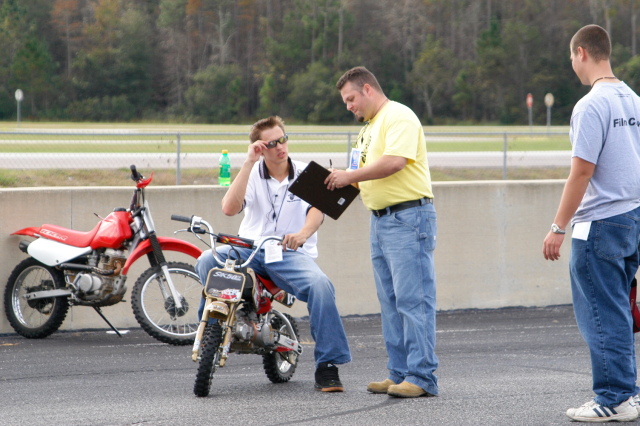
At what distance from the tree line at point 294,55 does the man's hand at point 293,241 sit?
1956 inches

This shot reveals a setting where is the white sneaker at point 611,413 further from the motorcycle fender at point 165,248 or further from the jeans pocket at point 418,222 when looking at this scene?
the motorcycle fender at point 165,248

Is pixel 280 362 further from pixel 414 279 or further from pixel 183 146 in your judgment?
pixel 183 146

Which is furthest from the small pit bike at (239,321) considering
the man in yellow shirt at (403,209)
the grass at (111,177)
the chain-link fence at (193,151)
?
the grass at (111,177)

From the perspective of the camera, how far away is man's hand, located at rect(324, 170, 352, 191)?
17.6 feet

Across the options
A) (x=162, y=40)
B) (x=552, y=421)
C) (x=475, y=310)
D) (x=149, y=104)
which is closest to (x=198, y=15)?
(x=162, y=40)

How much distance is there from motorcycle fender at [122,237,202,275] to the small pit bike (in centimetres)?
209

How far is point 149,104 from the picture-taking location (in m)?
57.6

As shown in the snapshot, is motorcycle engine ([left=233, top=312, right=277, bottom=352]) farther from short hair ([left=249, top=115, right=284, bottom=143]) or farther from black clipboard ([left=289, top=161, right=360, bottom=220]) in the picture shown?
short hair ([left=249, top=115, right=284, bottom=143])

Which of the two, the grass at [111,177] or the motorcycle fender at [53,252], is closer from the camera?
the motorcycle fender at [53,252]

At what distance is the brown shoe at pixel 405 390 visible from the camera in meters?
5.43

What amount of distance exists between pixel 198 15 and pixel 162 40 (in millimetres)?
3973

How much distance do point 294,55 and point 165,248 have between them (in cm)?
5782

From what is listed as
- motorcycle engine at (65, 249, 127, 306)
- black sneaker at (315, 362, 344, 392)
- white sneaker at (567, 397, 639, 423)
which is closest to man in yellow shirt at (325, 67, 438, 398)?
black sneaker at (315, 362, 344, 392)

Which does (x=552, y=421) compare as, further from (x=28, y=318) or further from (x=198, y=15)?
A: (x=198, y=15)
